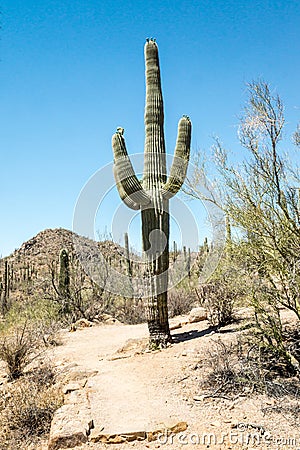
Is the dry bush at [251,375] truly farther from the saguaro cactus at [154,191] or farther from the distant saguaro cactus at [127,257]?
the distant saguaro cactus at [127,257]

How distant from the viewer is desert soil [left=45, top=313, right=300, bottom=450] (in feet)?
15.8

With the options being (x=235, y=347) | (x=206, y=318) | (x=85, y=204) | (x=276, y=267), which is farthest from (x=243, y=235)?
(x=85, y=204)

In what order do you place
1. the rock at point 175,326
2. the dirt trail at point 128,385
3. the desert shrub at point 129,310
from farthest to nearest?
the desert shrub at point 129,310 → the rock at point 175,326 → the dirt trail at point 128,385

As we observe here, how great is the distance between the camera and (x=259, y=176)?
6.40m

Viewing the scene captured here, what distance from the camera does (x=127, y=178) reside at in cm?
930

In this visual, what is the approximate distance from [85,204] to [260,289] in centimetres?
771

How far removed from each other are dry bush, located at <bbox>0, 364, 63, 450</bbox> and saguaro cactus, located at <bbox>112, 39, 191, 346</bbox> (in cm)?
305

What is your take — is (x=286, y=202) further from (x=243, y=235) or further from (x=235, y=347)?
(x=235, y=347)

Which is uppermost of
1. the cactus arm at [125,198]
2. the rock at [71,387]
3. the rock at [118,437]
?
the cactus arm at [125,198]

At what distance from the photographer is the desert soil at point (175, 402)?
4.82 meters

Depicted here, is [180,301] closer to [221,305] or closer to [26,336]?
[221,305]

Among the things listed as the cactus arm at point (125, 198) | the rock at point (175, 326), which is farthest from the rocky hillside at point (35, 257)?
the cactus arm at point (125, 198)

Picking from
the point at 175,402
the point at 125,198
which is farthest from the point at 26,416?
the point at 125,198

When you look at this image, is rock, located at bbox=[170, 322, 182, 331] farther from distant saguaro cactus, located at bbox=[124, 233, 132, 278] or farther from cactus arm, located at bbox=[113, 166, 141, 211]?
distant saguaro cactus, located at bbox=[124, 233, 132, 278]
